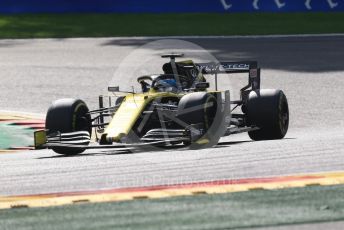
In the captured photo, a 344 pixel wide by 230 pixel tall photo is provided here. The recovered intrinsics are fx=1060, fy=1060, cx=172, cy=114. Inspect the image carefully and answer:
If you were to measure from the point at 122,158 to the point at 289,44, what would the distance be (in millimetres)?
15405

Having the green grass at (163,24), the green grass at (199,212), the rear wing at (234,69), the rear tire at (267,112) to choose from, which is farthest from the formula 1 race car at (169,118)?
the green grass at (163,24)

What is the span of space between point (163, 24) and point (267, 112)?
16.0 m

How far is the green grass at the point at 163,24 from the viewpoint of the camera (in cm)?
2788

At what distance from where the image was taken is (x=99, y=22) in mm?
30047

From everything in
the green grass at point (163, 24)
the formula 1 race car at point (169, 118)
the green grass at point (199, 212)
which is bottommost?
the green grass at point (199, 212)

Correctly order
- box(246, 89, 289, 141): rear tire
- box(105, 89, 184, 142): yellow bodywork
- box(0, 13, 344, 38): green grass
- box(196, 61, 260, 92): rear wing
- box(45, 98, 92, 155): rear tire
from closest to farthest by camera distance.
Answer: box(105, 89, 184, 142): yellow bodywork < box(45, 98, 92, 155): rear tire < box(246, 89, 289, 141): rear tire < box(196, 61, 260, 92): rear wing < box(0, 13, 344, 38): green grass

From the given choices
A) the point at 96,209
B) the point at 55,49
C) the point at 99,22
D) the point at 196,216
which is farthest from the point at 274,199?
the point at 99,22

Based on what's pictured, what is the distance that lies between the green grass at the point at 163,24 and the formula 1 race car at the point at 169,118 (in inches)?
547

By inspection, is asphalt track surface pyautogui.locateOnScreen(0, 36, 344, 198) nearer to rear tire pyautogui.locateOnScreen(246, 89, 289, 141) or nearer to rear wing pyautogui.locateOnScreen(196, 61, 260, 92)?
rear tire pyautogui.locateOnScreen(246, 89, 289, 141)

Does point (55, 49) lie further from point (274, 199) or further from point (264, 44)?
point (274, 199)

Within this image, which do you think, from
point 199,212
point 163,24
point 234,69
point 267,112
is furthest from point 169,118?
point 163,24

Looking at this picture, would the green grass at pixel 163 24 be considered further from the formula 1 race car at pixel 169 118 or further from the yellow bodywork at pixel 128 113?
the yellow bodywork at pixel 128 113

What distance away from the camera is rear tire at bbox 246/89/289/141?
43.2 ft

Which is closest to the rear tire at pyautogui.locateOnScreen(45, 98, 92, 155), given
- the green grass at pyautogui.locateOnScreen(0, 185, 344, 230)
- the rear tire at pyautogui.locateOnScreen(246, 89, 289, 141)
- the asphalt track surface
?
the asphalt track surface
